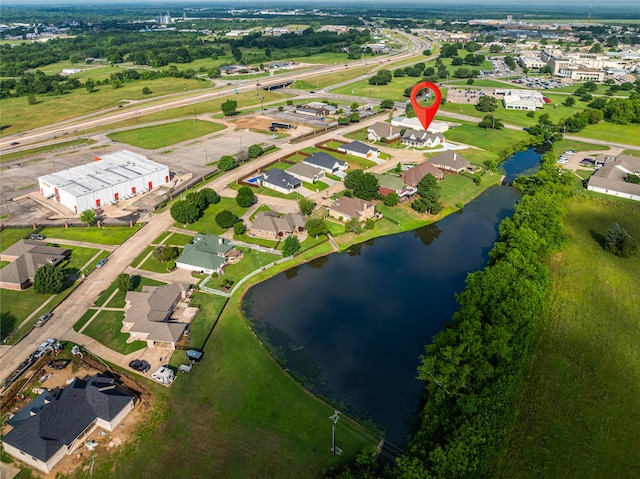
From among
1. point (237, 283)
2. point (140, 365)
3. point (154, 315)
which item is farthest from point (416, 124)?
point (140, 365)

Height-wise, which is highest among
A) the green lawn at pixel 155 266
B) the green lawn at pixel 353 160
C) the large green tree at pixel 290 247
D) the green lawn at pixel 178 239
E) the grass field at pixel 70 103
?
the grass field at pixel 70 103

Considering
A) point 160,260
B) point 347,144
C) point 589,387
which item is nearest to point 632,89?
point 347,144

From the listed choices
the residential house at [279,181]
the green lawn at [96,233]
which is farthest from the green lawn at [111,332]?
the residential house at [279,181]

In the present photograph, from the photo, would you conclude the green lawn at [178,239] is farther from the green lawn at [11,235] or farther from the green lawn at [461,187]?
the green lawn at [461,187]

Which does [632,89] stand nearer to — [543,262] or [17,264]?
[543,262]

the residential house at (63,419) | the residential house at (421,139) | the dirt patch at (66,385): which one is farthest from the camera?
the residential house at (421,139)

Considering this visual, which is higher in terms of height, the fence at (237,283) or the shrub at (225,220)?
the shrub at (225,220)
